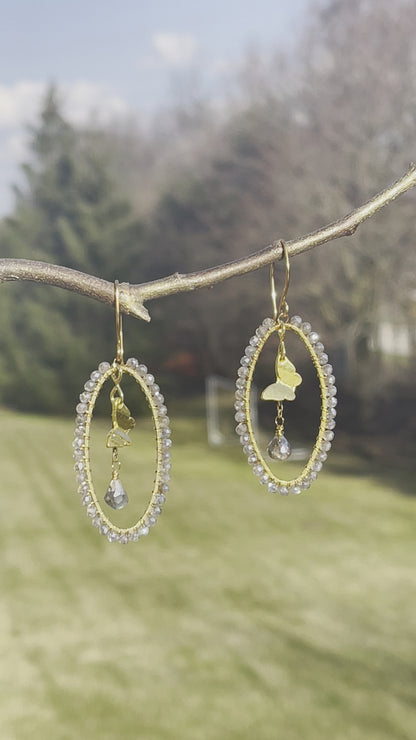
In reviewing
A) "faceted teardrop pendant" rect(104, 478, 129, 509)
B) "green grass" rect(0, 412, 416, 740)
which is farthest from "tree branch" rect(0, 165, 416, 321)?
"green grass" rect(0, 412, 416, 740)

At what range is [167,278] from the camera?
3.76 feet

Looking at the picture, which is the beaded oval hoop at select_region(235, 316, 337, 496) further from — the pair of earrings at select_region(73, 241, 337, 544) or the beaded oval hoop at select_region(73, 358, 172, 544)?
the beaded oval hoop at select_region(73, 358, 172, 544)

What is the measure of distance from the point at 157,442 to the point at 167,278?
0.27 metres

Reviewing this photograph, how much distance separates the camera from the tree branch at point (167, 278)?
3.59ft

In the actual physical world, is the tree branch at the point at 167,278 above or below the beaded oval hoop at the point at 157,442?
above

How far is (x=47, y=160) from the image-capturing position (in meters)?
19.6

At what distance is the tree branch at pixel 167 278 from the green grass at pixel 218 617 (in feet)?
17.0

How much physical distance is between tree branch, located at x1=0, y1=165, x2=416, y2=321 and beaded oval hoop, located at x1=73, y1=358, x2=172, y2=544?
0.12 metres

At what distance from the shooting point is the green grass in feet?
19.3

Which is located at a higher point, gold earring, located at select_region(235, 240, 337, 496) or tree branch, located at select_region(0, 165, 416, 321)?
tree branch, located at select_region(0, 165, 416, 321)

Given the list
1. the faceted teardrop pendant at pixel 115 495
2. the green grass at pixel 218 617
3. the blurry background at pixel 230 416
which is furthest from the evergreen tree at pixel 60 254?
the faceted teardrop pendant at pixel 115 495

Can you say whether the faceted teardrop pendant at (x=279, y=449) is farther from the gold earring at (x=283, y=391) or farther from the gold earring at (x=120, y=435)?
the gold earring at (x=120, y=435)

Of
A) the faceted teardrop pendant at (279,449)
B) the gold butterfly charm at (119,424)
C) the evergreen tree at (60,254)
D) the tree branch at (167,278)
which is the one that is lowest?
the faceted teardrop pendant at (279,449)

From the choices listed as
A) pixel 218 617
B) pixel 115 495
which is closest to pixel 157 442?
pixel 115 495
